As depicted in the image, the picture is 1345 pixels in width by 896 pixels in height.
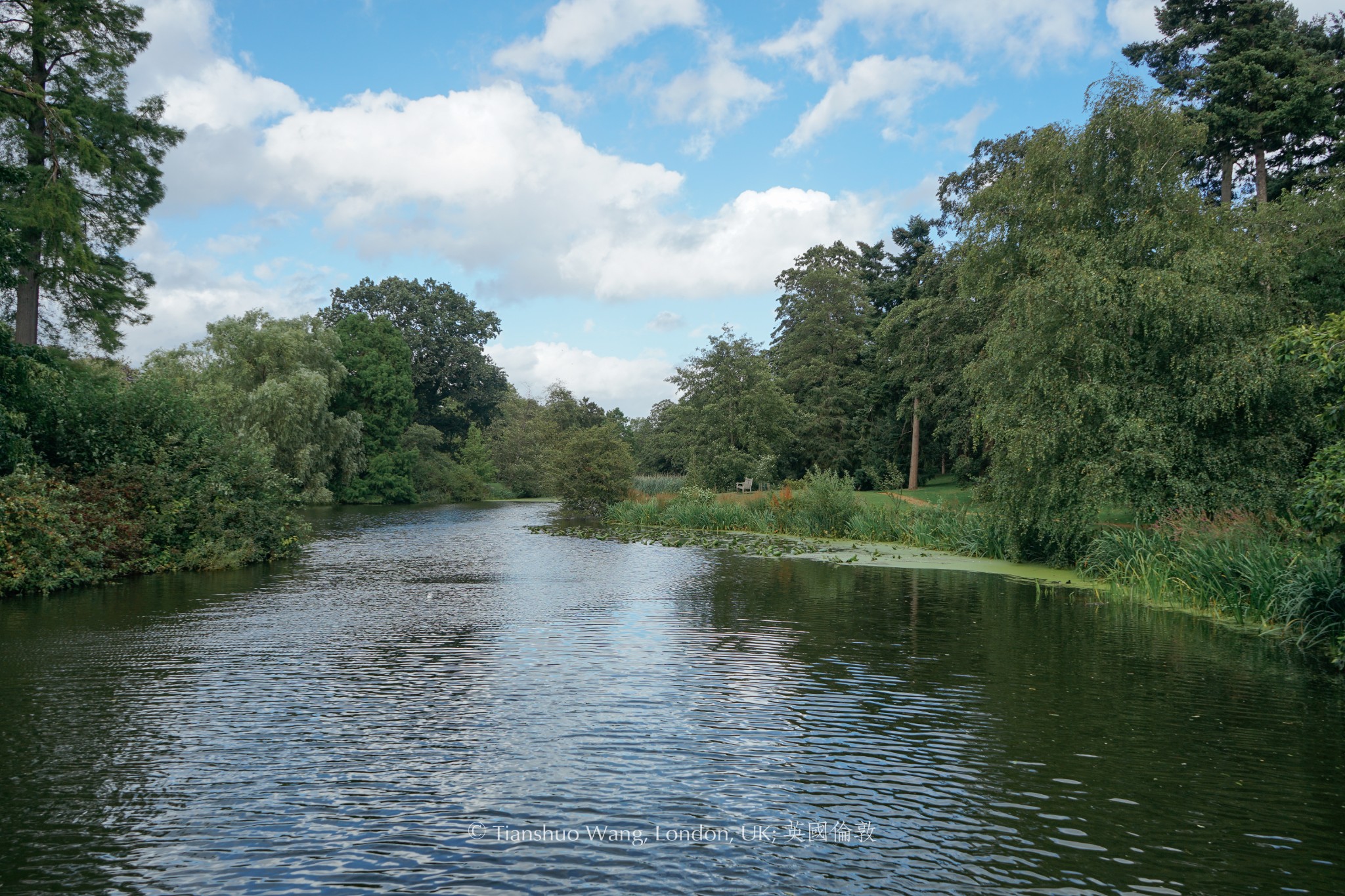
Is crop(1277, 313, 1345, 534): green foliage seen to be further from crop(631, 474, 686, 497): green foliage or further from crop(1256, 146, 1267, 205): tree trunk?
crop(631, 474, 686, 497): green foliage

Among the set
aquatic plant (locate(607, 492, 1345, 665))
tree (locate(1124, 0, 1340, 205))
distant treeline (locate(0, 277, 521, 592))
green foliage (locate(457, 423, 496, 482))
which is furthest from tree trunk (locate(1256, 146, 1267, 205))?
green foliage (locate(457, 423, 496, 482))

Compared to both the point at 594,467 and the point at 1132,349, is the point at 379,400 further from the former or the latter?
the point at 1132,349

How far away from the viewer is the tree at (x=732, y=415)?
49.2m

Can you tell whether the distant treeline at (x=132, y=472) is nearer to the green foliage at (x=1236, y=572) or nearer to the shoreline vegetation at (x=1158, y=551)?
the shoreline vegetation at (x=1158, y=551)

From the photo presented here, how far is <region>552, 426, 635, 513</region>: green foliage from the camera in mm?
46000

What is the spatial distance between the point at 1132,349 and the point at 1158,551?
5.17m

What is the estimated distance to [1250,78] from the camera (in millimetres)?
27797

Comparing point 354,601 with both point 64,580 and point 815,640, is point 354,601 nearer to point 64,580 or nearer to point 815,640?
point 64,580

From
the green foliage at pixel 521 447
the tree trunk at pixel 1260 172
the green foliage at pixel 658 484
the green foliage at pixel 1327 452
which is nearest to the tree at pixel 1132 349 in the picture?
the green foliage at pixel 1327 452

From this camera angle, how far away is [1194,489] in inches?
719

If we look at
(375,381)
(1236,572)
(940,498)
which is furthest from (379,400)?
(1236,572)

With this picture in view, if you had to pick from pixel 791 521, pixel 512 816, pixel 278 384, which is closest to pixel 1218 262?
pixel 791 521

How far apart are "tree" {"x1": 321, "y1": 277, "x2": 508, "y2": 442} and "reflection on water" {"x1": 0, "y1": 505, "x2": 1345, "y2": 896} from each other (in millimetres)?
76482

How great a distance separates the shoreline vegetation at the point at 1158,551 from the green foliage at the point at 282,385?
90.2 ft
